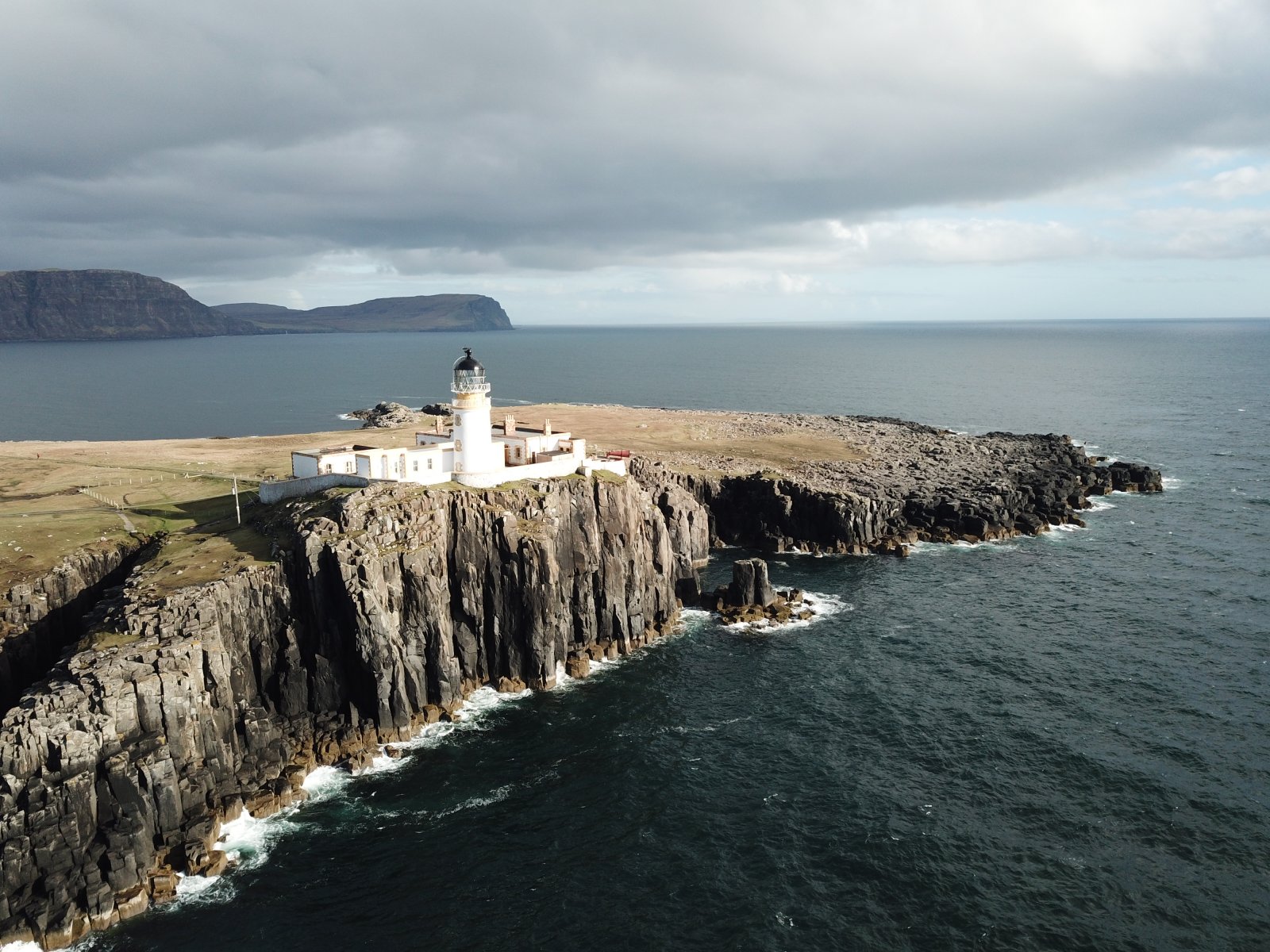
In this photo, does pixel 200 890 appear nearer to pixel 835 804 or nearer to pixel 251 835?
pixel 251 835

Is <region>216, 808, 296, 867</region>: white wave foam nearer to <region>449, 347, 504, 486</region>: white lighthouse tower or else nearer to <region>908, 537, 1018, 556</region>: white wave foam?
<region>449, 347, 504, 486</region>: white lighthouse tower

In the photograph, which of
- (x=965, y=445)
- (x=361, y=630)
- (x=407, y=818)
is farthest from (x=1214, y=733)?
(x=965, y=445)

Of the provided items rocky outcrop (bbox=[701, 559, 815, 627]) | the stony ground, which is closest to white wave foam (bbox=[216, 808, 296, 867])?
the stony ground

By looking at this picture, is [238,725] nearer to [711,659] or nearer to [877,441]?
[711,659]

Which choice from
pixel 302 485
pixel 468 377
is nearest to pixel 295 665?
pixel 302 485

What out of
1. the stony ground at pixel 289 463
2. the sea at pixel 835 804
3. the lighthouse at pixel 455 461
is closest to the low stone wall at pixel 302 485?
the lighthouse at pixel 455 461

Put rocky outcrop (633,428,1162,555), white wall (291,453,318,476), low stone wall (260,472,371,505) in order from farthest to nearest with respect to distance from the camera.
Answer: rocky outcrop (633,428,1162,555)
white wall (291,453,318,476)
low stone wall (260,472,371,505)
